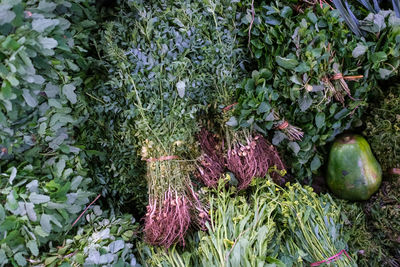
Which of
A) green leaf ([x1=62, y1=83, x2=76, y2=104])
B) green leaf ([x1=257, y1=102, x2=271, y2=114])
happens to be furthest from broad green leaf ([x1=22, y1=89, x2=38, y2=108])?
green leaf ([x1=257, y1=102, x2=271, y2=114])

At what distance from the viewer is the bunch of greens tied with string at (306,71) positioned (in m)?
1.29

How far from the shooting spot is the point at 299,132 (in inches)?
55.5

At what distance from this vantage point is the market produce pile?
1143mm

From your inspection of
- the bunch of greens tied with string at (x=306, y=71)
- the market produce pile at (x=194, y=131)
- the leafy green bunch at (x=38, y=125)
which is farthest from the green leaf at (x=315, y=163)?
the leafy green bunch at (x=38, y=125)

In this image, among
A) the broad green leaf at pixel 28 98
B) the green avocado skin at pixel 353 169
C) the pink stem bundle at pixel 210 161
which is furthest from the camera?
the green avocado skin at pixel 353 169

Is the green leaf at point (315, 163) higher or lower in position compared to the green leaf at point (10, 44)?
lower

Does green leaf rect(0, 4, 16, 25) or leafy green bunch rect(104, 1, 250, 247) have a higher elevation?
green leaf rect(0, 4, 16, 25)

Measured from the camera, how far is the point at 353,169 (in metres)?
1.52

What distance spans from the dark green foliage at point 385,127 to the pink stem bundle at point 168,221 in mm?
963

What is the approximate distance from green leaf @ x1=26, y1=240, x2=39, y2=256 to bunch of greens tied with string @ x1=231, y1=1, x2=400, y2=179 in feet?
2.69

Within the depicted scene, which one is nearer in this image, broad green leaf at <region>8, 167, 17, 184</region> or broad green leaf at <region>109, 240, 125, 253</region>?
broad green leaf at <region>8, 167, 17, 184</region>

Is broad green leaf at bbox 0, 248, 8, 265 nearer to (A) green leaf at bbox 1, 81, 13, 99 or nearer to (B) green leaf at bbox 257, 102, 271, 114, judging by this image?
(A) green leaf at bbox 1, 81, 13, 99

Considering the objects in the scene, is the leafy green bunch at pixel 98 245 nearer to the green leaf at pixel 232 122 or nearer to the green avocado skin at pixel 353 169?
the green leaf at pixel 232 122

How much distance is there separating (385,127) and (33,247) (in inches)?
60.7
